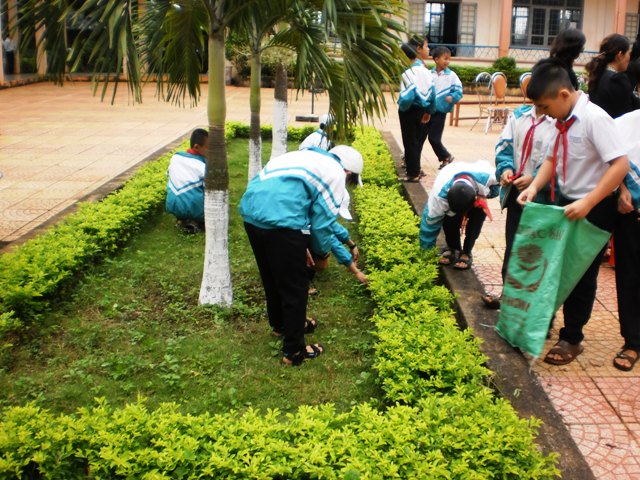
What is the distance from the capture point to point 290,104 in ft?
60.4

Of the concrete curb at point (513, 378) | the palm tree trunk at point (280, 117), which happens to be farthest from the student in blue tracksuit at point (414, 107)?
the concrete curb at point (513, 378)

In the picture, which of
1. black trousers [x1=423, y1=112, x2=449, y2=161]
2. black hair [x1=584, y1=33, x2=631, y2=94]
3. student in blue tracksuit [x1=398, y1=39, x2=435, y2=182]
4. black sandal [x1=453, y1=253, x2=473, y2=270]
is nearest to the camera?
black hair [x1=584, y1=33, x2=631, y2=94]

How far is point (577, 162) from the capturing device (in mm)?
3904

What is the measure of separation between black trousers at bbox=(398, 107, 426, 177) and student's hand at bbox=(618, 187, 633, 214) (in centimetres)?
448

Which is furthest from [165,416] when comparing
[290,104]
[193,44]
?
[290,104]

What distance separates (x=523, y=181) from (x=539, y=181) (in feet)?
0.69

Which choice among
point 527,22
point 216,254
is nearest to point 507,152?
point 216,254

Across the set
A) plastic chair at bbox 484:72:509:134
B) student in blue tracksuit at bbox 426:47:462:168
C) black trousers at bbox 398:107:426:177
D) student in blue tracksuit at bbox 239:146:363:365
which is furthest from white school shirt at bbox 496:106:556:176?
plastic chair at bbox 484:72:509:134

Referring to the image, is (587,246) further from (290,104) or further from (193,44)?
(290,104)

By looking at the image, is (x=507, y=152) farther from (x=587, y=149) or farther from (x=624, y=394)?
(x=624, y=394)

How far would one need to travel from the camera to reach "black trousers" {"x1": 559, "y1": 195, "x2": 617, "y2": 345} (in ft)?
13.1

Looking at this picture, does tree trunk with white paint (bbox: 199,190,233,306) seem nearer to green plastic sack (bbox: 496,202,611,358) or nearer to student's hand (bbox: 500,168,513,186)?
student's hand (bbox: 500,168,513,186)

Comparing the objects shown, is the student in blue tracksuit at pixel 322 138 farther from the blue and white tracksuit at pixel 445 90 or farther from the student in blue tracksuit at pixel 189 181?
the blue and white tracksuit at pixel 445 90

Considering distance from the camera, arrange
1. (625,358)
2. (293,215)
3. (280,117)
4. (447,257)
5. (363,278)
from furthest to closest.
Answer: (280,117), (447,257), (363,278), (625,358), (293,215)
